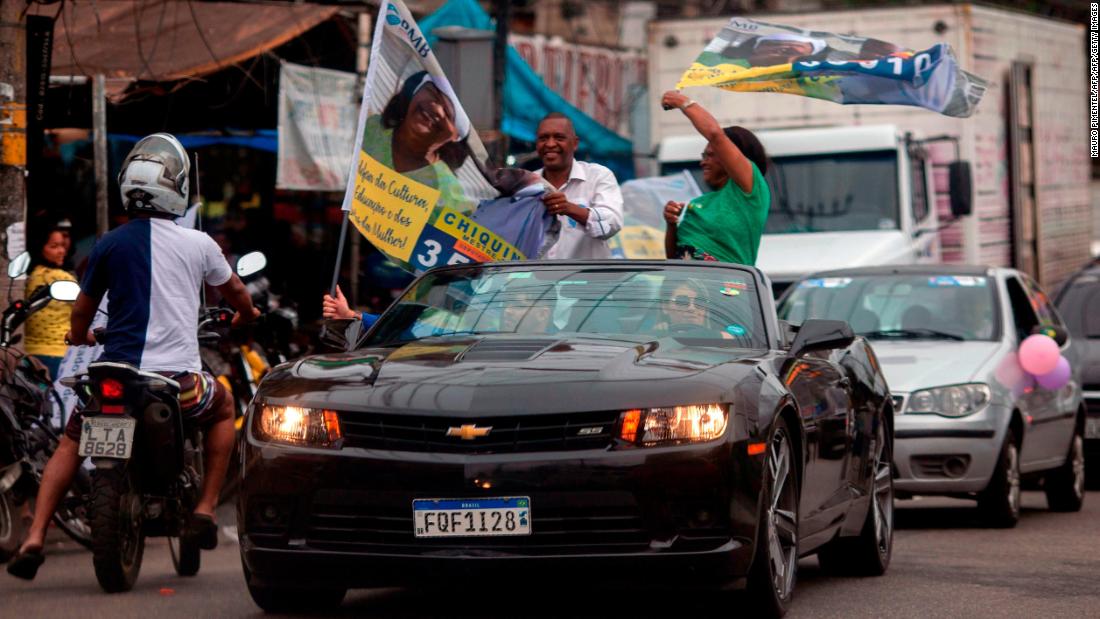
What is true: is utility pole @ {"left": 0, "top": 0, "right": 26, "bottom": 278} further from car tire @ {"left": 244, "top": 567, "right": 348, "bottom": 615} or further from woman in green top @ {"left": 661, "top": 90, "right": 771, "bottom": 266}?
car tire @ {"left": 244, "top": 567, "right": 348, "bottom": 615}

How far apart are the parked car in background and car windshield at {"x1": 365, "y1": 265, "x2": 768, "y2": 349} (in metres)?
7.55

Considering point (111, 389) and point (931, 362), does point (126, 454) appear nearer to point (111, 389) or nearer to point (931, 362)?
point (111, 389)

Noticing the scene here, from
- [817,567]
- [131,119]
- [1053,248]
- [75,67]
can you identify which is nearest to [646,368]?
[817,567]

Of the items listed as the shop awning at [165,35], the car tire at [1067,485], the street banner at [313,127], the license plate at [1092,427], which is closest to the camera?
the car tire at [1067,485]

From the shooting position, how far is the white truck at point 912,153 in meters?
18.2

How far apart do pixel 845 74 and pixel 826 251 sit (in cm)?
639

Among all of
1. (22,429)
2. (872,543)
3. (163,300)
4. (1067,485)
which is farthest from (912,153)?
(163,300)

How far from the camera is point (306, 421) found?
6.44m

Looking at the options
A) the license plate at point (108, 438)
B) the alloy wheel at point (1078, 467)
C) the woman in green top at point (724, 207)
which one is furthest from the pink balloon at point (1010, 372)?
the license plate at point (108, 438)

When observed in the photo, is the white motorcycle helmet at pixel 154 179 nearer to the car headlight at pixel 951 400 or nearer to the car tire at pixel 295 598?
the car tire at pixel 295 598

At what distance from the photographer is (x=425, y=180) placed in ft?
32.1

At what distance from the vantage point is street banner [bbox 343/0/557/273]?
9.48m

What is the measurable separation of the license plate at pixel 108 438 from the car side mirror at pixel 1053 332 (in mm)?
6551

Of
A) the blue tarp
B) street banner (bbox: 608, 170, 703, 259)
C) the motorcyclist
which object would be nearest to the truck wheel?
the motorcyclist
